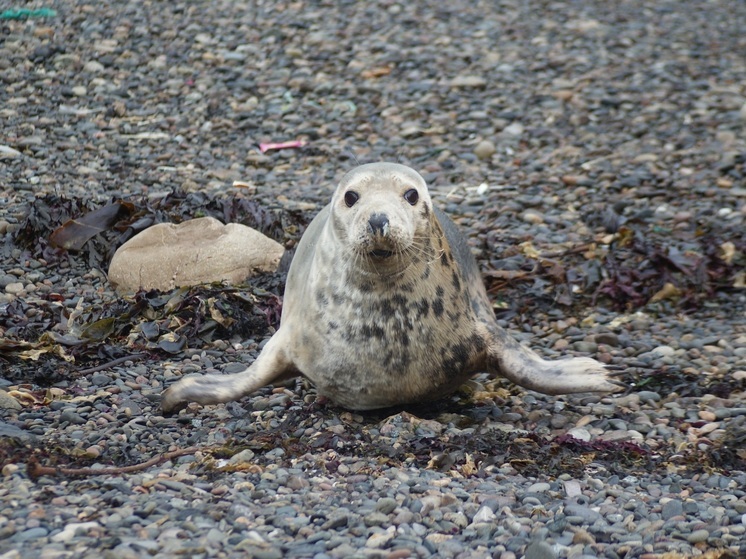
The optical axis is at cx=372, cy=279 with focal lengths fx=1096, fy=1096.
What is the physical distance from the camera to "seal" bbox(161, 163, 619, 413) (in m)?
4.79

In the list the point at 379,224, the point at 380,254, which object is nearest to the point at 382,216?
the point at 379,224

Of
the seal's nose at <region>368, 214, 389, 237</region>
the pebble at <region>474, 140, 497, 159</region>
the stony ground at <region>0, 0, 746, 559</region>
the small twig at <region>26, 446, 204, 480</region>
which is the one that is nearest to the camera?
the stony ground at <region>0, 0, 746, 559</region>

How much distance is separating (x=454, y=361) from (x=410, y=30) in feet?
24.5

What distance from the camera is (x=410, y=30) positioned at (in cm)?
1180

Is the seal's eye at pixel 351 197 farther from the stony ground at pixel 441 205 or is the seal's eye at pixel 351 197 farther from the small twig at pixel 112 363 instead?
the small twig at pixel 112 363

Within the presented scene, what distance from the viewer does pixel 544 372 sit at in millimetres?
5121

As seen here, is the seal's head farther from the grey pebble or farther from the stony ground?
the grey pebble

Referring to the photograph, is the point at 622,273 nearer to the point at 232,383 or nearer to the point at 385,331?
the point at 385,331

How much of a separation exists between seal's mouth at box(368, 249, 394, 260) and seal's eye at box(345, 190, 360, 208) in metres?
0.27

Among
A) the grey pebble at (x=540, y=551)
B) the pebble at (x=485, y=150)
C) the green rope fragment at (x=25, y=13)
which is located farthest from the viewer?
the green rope fragment at (x=25, y=13)

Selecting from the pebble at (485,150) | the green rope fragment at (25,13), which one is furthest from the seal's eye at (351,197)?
the green rope fragment at (25,13)

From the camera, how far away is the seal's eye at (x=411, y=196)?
4784 mm

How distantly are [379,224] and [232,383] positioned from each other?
117 centimetres

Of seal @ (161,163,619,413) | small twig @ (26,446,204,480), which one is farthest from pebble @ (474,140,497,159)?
small twig @ (26,446,204,480)
